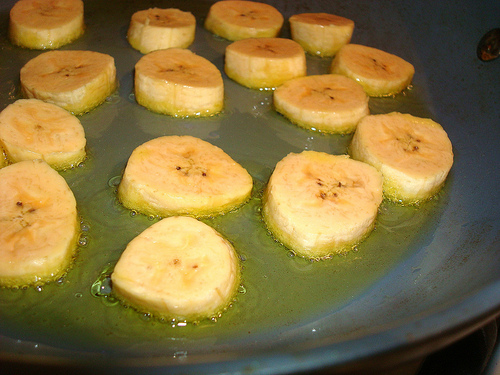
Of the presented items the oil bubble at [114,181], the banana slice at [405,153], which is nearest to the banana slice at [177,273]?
the oil bubble at [114,181]

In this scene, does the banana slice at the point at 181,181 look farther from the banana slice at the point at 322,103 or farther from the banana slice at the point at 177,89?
the banana slice at the point at 322,103

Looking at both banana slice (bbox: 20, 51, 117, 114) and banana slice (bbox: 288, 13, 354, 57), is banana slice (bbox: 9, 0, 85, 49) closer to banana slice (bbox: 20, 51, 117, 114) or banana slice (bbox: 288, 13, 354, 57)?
banana slice (bbox: 20, 51, 117, 114)

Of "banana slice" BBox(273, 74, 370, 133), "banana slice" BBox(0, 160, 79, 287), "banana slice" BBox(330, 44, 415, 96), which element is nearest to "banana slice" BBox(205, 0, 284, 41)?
"banana slice" BBox(330, 44, 415, 96)

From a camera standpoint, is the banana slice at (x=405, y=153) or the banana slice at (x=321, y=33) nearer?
the banana slice at (x=405, y=153)

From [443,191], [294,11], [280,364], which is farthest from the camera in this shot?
[294,11]

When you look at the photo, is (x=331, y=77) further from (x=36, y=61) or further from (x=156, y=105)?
→ (x=36, y=61)

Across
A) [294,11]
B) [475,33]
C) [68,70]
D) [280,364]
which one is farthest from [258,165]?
[294,11]
